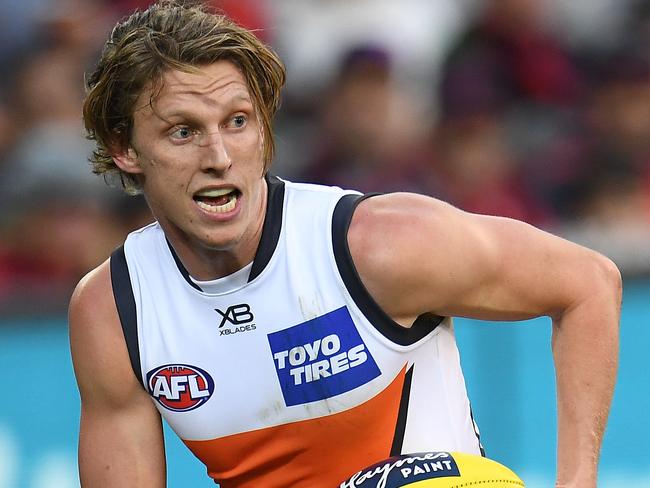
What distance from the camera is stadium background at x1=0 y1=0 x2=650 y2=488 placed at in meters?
5.74

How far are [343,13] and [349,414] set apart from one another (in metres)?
4.12

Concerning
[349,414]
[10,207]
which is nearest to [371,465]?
[349,414]

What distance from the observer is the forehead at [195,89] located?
3.46 m

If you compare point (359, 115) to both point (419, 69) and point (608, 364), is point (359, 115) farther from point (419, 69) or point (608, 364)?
point (608, 364)

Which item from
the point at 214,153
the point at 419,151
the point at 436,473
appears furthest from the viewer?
the point at 419,151

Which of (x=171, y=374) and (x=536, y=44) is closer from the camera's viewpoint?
(x=171, y=374)

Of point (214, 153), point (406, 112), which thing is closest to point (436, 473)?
point (214, 153)

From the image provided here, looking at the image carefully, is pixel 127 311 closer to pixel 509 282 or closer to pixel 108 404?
pixel 108 404

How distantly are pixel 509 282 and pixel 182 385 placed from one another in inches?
A: 37.5

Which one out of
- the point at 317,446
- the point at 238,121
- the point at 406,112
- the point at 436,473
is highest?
the point at 406,112

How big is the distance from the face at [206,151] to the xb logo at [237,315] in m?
0.18

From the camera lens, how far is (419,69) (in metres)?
7.25

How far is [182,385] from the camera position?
3.68 m

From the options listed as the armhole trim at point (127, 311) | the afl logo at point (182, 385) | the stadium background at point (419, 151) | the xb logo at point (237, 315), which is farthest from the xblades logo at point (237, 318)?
the stadium background at point (419, 151)
